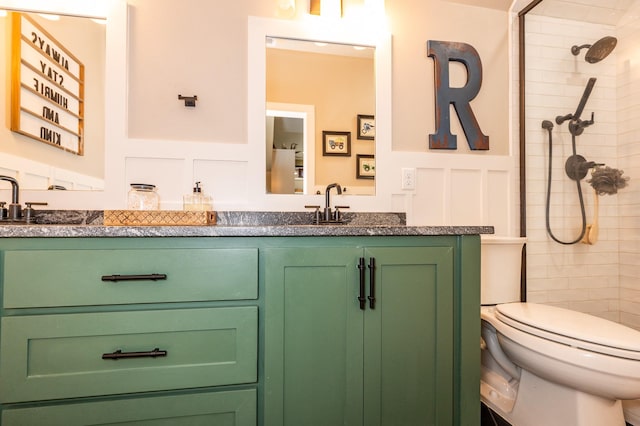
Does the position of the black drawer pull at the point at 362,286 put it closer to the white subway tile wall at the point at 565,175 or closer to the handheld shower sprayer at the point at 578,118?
the white subway tile wall at the point at 565,175

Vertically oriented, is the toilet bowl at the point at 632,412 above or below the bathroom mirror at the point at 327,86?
below

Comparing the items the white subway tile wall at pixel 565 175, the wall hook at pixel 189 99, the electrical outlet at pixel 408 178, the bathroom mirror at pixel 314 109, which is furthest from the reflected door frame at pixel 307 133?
the white subway tile wall at pixel 565 175

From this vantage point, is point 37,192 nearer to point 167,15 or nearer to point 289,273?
point 167,15

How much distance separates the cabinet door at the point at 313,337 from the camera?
0.97 metres

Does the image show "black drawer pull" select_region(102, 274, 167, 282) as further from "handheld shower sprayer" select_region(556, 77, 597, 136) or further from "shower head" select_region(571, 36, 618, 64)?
"shower head" select_region(571, 36, 618, 64)

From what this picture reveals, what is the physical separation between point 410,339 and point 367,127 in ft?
3.69

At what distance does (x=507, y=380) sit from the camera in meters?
1.31

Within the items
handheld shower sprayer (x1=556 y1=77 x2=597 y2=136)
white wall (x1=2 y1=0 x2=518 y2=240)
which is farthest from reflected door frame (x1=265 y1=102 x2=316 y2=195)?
handheld shower sprayer (x1=556 y1=77 x2=597 y2=136)

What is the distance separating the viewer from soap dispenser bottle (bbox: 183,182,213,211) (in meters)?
1.48

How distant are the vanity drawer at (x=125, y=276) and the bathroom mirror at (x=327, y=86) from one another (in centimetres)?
71

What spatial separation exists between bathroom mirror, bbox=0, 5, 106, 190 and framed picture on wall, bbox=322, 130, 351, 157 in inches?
43.4

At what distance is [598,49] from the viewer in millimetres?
1791

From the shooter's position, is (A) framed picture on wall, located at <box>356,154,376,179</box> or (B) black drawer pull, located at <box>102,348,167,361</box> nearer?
(B) black drawer pull, located at <box>102,348,167,361</box>

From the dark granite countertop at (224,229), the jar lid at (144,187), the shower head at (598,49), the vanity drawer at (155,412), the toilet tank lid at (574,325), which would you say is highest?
the shower head at (598,49)
